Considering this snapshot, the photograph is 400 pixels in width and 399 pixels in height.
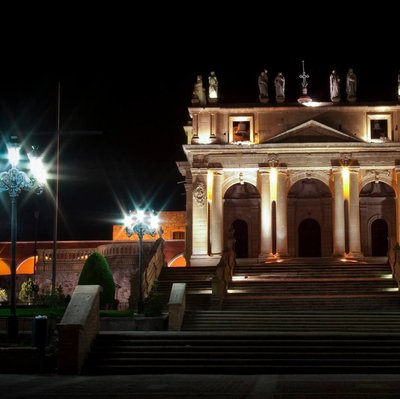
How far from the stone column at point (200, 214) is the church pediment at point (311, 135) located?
4247 millimetres

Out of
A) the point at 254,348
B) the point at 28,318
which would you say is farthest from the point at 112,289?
the point at 254,348

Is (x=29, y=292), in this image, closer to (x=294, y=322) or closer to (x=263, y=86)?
(x=263, y=86)

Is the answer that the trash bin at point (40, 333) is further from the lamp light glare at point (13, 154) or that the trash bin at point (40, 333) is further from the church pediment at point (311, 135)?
the church pediment at point (311, 135)

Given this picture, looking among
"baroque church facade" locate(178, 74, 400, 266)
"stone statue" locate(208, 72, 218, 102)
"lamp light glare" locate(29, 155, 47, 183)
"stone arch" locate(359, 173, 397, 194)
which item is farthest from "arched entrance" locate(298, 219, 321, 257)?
"lamp light glare" locate(29, 155, 47, 183)

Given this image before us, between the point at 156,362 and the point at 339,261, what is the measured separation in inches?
905

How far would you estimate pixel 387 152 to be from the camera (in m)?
43.7

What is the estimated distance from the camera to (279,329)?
25.9m

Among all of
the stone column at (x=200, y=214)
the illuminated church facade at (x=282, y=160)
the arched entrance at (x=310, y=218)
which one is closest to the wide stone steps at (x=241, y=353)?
the illuminated church facade at (x=282, y=160)

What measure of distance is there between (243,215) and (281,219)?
6303 millimetres

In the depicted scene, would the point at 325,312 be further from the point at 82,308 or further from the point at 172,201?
the point at 172,201

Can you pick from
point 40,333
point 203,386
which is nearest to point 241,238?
point 40,333

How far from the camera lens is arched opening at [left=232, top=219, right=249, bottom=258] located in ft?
160

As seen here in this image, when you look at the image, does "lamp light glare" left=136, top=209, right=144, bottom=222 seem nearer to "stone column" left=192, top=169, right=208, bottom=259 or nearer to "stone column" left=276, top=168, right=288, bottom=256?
"stone column" left=192, top=169, right=208, bottom=259

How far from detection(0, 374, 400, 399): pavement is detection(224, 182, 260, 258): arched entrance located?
30.0 m
